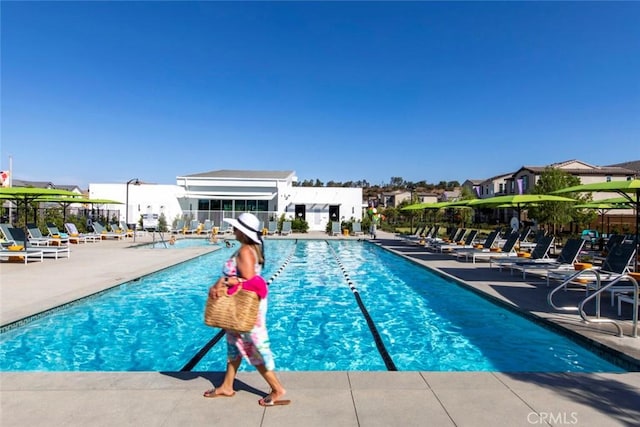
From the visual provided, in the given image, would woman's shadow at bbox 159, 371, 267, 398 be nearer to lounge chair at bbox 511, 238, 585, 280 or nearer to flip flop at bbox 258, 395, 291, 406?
flip flop at bbox 258, 395, 291, 406

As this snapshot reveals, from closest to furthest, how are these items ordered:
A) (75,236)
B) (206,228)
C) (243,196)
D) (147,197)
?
(75,236), (206,228), (147,197), (243,196)

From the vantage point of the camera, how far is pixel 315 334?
23.2 ft

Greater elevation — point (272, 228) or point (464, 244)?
point (272, 228)

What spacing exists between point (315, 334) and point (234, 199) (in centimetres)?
2761

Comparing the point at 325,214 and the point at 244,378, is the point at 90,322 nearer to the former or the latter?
the point at 244,378

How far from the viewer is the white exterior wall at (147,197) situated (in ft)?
107

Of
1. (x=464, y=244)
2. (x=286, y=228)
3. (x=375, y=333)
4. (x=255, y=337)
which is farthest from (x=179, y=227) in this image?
(x=255, y=337)

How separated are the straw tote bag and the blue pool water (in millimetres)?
2540

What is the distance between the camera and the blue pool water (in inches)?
223

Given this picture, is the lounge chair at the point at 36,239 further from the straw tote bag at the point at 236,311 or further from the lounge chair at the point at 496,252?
the straw tote bag at the point at 236,311

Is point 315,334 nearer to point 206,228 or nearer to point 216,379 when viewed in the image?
point 216,379

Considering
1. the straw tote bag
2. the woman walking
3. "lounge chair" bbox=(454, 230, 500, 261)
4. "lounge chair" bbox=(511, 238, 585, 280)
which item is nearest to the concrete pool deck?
the woman walking

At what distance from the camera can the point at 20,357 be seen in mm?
5621

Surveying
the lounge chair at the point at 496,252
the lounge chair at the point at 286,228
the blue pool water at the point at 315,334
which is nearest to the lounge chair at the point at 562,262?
the blue pool water at the point at 315,334
